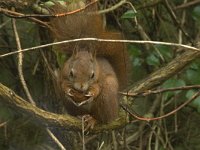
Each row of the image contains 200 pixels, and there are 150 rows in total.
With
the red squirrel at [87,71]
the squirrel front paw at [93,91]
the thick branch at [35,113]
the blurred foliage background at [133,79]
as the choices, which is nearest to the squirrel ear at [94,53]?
the red squirrel at [87,71]

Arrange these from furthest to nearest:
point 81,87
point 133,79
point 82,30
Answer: point 133,79 < point 82,30 < point 81,87

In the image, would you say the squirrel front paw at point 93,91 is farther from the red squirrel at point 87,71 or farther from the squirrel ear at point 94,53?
the squirrel ear at point 94,53

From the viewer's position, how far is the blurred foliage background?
262 centimetres


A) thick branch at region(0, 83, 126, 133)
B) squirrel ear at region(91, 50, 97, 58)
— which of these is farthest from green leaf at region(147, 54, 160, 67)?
thick branch at region(0, 83, 126, 133)

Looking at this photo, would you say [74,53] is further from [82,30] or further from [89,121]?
[89,121]

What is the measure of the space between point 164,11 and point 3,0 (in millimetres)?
1166

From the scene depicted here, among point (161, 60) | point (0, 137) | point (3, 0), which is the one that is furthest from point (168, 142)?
point (3, 0)

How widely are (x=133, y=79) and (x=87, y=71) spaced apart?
39.7 inches

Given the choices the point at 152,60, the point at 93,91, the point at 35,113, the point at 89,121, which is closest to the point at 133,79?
the point at 152,60

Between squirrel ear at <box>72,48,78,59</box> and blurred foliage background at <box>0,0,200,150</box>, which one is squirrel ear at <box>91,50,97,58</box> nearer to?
squirrel ear at <box>72,48,78,59</box>

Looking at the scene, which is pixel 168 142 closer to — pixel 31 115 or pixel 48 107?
pixel 48 107

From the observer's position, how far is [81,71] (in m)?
2.00

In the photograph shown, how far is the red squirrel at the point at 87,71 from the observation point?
2.00 meters

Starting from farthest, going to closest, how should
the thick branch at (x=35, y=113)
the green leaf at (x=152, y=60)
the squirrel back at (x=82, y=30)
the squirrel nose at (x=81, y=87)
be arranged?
the green leaf at (x=152, y=60), the squirrel back at (x=82, y=30), the squirrel nose at (x=81, y=87), the thick branch at (x=35, y=113)
